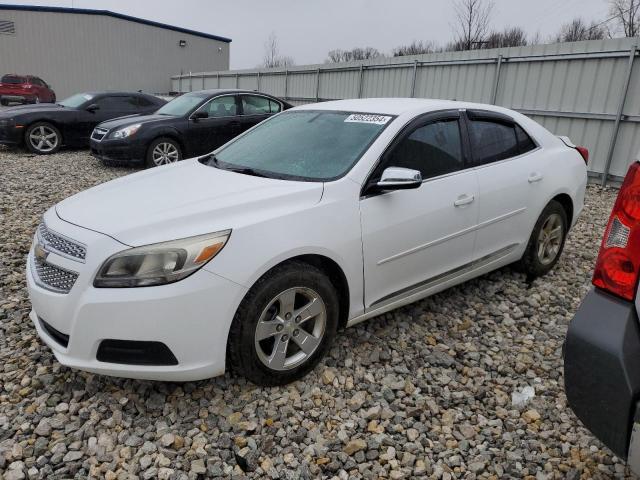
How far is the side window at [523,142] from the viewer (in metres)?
3.84

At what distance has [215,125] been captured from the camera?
8.88 metres

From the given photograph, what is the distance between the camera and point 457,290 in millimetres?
3926

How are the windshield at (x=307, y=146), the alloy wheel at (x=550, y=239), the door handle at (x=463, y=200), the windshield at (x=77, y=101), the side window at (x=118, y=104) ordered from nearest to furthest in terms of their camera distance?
1. the windshield at (x=307, y=146)
2. the door handle at (x=463, y=200)
3. the alloy wheel at (x=550, y=239)
4. the windshield at (x=77, y=101)
5. the side window at (x=118, y=104)

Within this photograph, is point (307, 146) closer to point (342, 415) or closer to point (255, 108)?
point (342, 415)

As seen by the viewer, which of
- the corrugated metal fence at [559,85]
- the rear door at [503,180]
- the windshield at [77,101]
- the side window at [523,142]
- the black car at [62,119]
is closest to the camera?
the rear door at [503,180]

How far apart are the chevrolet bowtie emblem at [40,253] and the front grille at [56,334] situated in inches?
13.0

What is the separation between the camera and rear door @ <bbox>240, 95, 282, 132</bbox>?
9164mm

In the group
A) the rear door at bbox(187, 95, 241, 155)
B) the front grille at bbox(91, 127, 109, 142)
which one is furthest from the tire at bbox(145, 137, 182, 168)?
the front grille at bbox(91, 127, 109, 142)

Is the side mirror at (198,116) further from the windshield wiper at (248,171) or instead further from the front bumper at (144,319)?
the front bumper at (144,319)

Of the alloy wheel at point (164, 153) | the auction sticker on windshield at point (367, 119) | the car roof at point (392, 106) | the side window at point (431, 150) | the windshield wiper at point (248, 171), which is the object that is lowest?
the alloy wheel at point (164, 153)

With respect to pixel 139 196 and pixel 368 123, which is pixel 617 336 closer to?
pixel 368 123

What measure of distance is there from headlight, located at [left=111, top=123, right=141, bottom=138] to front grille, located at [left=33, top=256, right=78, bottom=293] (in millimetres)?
6304

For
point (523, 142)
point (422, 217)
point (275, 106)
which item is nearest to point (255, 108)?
point (275, 106)

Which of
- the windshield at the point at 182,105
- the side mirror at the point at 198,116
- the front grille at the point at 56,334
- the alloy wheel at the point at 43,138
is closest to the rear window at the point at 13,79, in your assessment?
the alloy wheel at the point at 43,138
